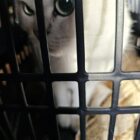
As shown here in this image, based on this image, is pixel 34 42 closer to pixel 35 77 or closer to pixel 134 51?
pixel 35 77

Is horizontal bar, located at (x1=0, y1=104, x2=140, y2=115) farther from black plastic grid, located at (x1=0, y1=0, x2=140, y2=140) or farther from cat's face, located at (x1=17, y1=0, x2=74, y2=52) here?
cat's face, located at (x1=17, y1=0, x2=74, y2=52)

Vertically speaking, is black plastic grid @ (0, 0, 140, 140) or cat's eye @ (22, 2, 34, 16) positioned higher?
cat's eye @ (22, 2, 34, 16)

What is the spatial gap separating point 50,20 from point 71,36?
0.05 meters

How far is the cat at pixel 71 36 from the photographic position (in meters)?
0.40

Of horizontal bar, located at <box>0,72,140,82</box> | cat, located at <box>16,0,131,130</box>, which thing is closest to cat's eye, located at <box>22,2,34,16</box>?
cat, located at <box>16,0,131,130</box>

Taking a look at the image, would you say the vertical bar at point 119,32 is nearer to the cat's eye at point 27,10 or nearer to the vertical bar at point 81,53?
the vertical bar at point 81,53

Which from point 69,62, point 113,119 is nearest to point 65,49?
point 69,62

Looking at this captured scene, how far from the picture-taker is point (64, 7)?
0.35m

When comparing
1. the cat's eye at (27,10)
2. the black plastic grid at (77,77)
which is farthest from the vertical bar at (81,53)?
the cat's eye at (27,10)

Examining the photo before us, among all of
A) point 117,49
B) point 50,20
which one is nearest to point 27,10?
point 50,20

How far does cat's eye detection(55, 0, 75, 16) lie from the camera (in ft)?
1.12

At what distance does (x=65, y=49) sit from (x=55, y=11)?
0.09m

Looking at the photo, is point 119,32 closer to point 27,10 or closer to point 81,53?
point 81,53

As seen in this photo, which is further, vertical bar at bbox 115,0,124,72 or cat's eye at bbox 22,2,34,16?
cat's eye at bbox 22,2,34,16
